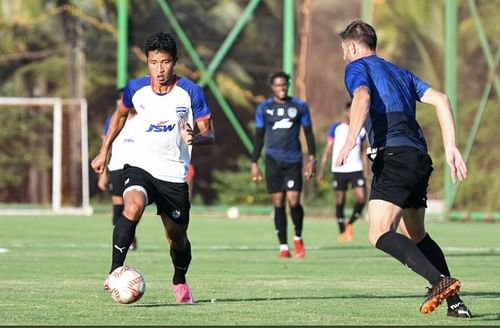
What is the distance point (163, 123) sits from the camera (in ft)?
34.1

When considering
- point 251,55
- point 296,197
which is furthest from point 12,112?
point 296,197

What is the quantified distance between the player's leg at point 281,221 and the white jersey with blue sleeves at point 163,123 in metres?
6.55

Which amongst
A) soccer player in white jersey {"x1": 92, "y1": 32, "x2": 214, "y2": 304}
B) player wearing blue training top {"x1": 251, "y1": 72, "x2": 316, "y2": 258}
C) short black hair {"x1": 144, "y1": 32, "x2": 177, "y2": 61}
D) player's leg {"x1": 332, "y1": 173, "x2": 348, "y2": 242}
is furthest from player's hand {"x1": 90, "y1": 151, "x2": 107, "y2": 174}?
player's leg {"x1": 332, "y1": 173, "x2": 348, "y2": 242}

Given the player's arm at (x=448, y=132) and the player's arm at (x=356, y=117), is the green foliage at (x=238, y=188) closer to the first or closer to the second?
the player's arm at (x=448, y=132)

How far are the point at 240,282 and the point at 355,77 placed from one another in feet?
12.5

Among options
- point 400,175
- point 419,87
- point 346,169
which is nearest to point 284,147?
point 346,169

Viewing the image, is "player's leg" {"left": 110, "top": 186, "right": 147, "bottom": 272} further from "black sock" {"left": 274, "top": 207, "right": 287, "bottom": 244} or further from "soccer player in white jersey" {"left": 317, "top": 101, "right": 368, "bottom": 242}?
"soccer player in white jersey" {"left": 317, "top": 101, "right": 368, "bottom": 242}

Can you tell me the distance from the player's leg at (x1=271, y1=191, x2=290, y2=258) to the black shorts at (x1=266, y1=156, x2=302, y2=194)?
0.11 meters

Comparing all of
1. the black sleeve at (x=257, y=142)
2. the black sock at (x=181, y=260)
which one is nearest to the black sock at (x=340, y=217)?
the black sleeve at (x=257, y=142)

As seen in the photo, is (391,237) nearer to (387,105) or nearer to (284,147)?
(387,105)

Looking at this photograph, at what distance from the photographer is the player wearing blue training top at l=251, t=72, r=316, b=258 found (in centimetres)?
1741

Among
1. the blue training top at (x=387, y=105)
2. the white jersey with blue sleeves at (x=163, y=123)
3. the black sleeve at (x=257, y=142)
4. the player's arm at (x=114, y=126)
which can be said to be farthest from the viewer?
the black sleeve at (x=257, y=142)

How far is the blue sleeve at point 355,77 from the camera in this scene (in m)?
9.23

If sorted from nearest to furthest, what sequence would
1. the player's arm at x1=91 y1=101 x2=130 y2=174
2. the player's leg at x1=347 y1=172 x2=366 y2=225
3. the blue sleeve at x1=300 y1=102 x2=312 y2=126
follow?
the player's arm at x1=91 y1=101 x2=130 y2=174 → the blue sleeve at x1=300 y1=102 x2=312 y2=126 → the player's leg at x1=347 y1=172 x2=366 y2=225
